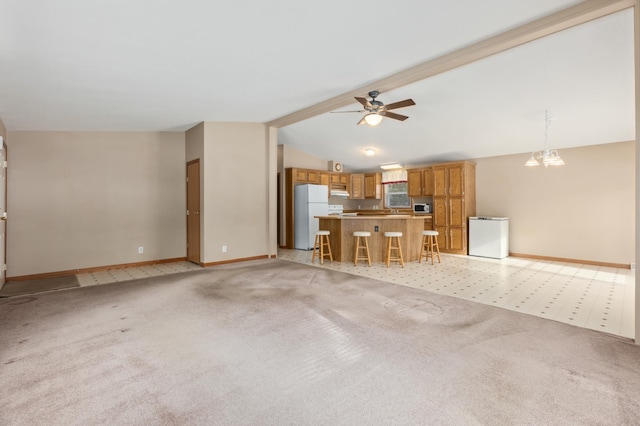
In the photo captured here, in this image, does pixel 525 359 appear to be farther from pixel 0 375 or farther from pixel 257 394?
pixel 0 375

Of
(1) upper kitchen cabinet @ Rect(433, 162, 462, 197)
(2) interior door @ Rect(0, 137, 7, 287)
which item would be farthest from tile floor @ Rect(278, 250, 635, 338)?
(2) interior door @ Rect(0, 137, 7, 287)

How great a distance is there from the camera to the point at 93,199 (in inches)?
217

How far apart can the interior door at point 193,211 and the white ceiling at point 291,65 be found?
→ 2.94 ft

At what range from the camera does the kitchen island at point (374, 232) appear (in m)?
6.27

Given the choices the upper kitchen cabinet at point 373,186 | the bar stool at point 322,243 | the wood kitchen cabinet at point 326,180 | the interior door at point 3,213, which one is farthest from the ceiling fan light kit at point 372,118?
the interior door at point 3,213

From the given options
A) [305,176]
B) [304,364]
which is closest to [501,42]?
[304,364]

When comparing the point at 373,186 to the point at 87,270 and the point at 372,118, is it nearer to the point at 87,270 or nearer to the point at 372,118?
the point at 372,118

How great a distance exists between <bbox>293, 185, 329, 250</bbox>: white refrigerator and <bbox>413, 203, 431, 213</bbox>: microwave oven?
2.34 m

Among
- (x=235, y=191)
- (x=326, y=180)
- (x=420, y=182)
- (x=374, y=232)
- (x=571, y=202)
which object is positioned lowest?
(x=374, y=232)

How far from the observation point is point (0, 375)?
2150 mm

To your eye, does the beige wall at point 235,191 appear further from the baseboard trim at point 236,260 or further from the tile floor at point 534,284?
the tile floor at point 534,284

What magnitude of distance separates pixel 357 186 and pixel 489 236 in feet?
13.2

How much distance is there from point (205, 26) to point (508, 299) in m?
4.40

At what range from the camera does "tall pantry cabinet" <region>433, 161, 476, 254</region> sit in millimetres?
7203
